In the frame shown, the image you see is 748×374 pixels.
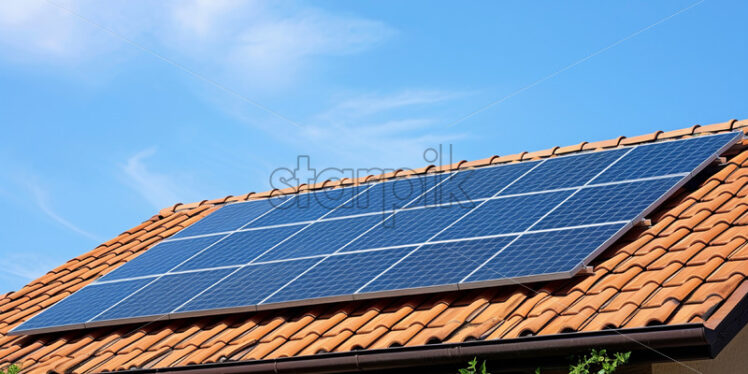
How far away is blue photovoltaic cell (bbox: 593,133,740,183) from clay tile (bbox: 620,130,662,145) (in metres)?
0.73

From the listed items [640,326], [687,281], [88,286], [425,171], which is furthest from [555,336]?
[88,286]

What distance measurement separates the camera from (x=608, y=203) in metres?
10.1

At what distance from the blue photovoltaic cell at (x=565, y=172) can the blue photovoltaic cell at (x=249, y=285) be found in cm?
293

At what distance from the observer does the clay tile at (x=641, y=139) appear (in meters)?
12.6

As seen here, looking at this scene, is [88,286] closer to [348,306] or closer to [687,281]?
[348,306]

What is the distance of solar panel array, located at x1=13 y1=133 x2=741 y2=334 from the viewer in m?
9.55

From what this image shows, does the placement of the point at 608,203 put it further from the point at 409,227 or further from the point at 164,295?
the point at 164,295

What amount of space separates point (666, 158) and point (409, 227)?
131 inches

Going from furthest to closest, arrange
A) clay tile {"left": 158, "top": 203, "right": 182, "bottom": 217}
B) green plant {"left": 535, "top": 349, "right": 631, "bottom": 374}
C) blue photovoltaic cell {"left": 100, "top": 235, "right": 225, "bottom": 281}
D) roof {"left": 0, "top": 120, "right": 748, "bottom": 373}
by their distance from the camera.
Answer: clay tile {"left": 158, "top": 203, "right": 182, "bottom": 217} < blue photovoltaic cell {"left": 100, "top": 235, "right": 225, "bottom": 281} < roof {"left": 0, "top": 120, "right": 748, "bottom": 373} < green plant {"left": 535, "top": 349, "right": 631, "bottom": 374}

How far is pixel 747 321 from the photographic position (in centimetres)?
772

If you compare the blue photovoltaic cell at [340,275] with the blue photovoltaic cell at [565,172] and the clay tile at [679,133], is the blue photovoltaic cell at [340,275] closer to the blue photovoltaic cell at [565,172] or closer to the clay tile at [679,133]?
the blue photovoltaic cell at [565,172]

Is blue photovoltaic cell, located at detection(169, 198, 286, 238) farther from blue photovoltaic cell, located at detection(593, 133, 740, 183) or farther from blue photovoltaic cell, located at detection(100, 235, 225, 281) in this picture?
blue photovoltaic cell, located at detection(593, 133, 740, 183)

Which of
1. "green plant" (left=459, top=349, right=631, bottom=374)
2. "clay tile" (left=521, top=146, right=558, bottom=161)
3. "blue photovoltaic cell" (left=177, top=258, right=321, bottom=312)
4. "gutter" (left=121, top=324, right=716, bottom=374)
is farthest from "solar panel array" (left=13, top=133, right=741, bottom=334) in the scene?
"green plant" (left=459, top=349, right=631, bottom=374)

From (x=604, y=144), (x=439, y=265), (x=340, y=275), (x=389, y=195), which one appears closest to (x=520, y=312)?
(x=439, y=265)
